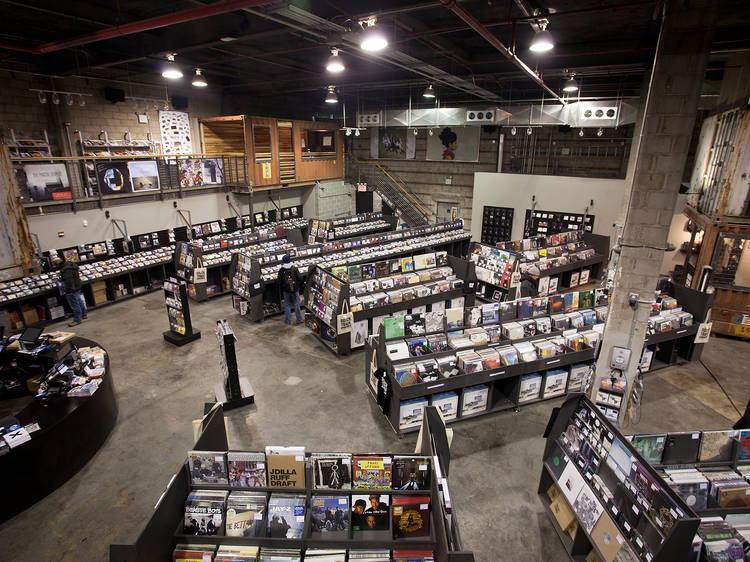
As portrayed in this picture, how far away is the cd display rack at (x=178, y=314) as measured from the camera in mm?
9688

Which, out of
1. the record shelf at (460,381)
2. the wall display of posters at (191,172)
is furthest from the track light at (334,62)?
the wall display of posters at (191,172)

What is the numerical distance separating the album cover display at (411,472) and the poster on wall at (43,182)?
499 inches

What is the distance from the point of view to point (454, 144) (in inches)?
810

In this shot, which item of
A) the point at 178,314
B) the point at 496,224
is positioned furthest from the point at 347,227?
the point at 178,314

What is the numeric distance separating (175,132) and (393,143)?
1095 centimetres

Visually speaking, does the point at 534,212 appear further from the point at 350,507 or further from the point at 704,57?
the point at 350,507

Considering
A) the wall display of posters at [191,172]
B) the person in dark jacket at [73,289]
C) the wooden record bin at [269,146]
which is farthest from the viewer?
the wooden record bin at [269,146]

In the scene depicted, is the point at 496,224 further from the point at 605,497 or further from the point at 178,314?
the point at 605,497

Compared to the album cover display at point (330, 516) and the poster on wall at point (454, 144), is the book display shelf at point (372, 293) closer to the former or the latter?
the album cover display at point (330, 516)

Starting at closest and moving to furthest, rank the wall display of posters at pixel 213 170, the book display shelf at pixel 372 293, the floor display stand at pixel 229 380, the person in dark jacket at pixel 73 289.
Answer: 1. the floor display stand at pixel 229 380
2. the book display shelf at pixel 372 293
3. the person in dark jacket at pixel 73 289
4. the wall display of posters at pixel 213 170

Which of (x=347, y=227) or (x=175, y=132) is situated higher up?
(x=175, y=132)

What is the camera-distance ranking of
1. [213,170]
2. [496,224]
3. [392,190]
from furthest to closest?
[392,190] < [496,224] < [213,170]

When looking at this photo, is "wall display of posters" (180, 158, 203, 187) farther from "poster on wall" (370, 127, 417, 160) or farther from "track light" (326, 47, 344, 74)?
"poster on wall" (370, 127, 417, 160)

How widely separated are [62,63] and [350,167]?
14.4 m
